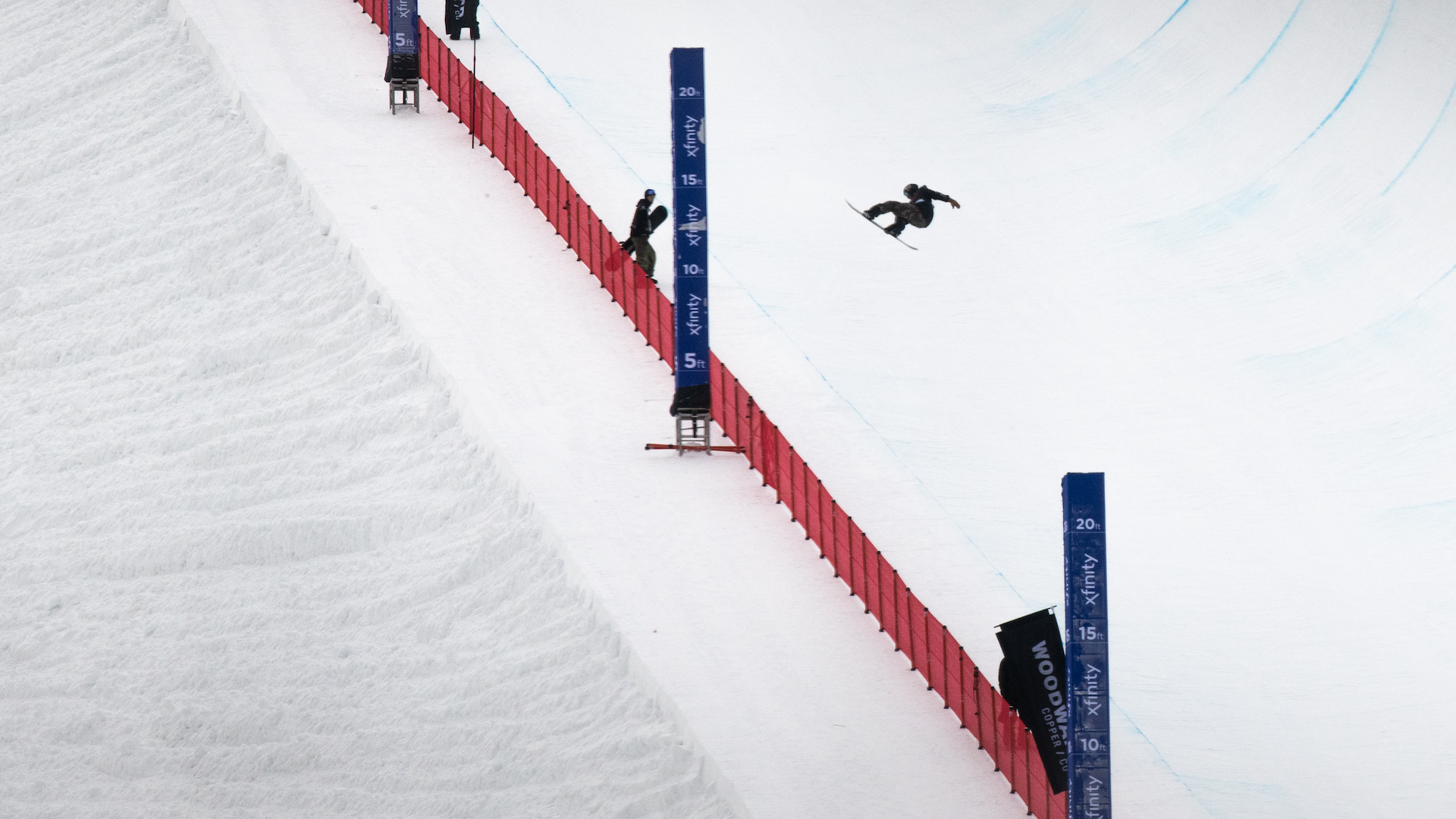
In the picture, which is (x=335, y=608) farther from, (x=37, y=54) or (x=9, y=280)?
(x=37, y=54)

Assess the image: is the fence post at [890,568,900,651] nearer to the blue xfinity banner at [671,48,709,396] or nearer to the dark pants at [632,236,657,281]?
the blue xfinity banner at [671,48,709,396]

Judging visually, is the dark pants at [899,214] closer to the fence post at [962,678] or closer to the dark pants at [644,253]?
the dark pants at [644,253]

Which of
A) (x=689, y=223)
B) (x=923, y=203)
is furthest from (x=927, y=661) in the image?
(x=923, y=203)

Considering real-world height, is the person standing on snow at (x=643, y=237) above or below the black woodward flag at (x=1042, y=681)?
above

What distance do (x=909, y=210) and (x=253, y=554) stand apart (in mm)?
8539

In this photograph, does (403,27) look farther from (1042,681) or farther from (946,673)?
(1042,681)

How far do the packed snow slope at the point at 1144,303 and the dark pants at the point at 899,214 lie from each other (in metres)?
0.29

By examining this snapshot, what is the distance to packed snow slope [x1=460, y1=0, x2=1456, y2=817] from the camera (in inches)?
530

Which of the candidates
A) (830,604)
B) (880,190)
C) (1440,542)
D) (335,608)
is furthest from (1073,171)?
(335,608)

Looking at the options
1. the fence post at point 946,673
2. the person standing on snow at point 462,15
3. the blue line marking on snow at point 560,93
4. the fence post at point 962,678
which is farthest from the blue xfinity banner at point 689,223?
the person standing on snow at point 462,15

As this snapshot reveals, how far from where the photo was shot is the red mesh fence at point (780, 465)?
10.7m

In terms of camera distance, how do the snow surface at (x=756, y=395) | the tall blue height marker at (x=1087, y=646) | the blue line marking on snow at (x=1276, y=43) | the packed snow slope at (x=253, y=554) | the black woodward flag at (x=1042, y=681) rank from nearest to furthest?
the tall blue height marker at (x=1087, y=646)
the black woodward flag at (x=1042, y=681)
the packed snow slope at (x=253, y=554)
the snow surface at (x=756, y=395)
the blue line marking on snow at (x=1276, y=43)

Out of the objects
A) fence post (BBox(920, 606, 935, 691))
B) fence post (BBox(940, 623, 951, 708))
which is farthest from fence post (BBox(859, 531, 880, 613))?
fence post (BBox(940, 623, 951, 708))

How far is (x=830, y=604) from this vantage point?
12.0m
